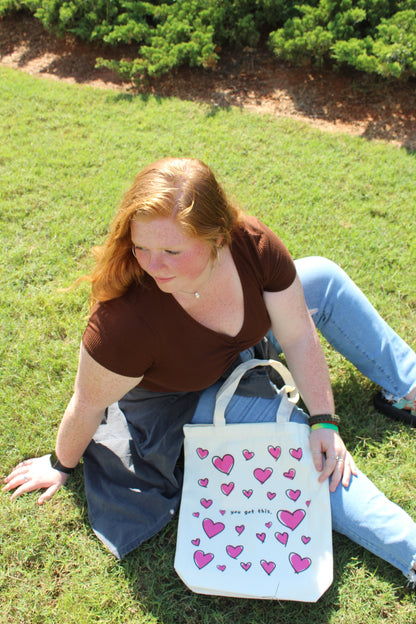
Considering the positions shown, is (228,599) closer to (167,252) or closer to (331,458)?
(331,458)

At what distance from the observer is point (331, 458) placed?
84.7 inches

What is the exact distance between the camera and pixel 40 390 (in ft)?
9.41

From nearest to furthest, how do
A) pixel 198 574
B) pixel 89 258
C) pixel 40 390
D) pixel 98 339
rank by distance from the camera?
1. pixel 98 339
2. pixel 198 574
3. pixel 40 390
4. pixel 89 258

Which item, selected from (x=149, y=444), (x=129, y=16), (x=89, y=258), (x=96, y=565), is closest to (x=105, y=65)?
(x=129, y=16)

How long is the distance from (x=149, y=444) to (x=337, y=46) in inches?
165

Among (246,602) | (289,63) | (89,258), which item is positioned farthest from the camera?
(289,63)

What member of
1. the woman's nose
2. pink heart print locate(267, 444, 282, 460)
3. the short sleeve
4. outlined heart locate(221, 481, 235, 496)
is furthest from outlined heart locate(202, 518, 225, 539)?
the woman's nose

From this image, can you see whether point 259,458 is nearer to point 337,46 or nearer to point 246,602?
point 246,602

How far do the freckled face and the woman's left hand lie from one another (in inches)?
36.3

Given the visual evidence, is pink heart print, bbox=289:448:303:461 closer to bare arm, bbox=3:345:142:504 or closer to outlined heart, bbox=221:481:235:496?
outlined heart, bbox=221:481:235:496

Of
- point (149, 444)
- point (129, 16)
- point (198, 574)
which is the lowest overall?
point (198, 574)

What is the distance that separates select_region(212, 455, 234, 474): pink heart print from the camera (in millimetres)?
2166

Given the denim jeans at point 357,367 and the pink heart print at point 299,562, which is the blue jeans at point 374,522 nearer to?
the denim jeans at point 357,367

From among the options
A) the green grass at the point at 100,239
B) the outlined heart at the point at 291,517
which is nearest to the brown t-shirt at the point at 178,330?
the outlined heart at the point at 291,517
